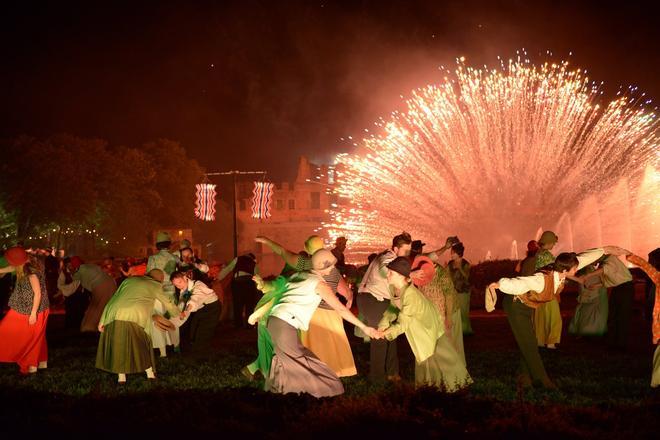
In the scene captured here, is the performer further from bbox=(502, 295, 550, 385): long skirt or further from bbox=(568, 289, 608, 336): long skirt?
bbox=(568, 289, 608, 336): long skirt

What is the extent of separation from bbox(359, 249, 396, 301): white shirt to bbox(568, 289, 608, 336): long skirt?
6.29 m

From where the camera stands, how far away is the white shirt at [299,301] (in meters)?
9.06

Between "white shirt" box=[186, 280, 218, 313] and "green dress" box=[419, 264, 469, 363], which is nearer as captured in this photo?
"green dress" box=[419, 264, 469, 363]

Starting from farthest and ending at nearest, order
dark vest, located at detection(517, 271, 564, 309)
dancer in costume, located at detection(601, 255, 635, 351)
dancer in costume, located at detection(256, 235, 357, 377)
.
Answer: dancer in costume, located at detection(601, 255, 635, 351)
dancer in costume, located at detection(256, 235, 357, 377)
dark vest, located at detection(517, 271, 564, 309)

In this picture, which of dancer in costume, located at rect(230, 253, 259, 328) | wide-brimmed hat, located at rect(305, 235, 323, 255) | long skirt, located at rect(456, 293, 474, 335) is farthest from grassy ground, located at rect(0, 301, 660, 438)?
dancer in costume, located at rect(230, 253, 259, 328)

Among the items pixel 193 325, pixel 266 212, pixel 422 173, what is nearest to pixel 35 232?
pixel 266 212

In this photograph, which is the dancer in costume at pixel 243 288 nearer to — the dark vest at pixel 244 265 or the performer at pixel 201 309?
the dark vest at pixel 244 265

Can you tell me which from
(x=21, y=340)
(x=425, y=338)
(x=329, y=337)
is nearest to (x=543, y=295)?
(x=425, y=338)

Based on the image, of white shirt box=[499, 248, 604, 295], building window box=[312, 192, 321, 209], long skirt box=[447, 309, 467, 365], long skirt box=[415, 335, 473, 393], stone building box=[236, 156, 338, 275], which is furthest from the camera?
building window box=[312, 192, 321, 209]

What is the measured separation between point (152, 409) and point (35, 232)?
54093mm

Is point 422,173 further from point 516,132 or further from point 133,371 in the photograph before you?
point 133,371

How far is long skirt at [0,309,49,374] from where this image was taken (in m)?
12.3

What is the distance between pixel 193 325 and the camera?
14539 millimetres

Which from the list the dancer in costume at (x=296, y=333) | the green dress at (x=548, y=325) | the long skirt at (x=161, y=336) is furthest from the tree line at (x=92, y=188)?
the dancer in costume at (x=296, y=333)
